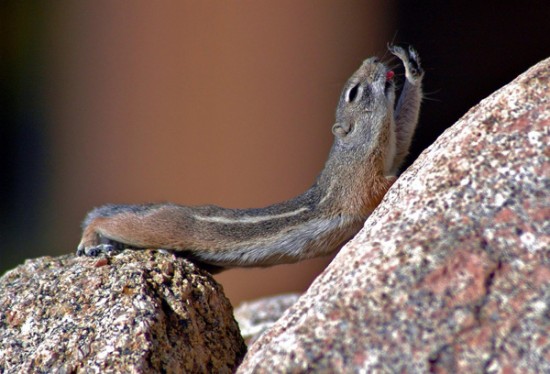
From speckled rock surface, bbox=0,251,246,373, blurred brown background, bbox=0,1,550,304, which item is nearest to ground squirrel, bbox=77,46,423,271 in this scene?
speckled rock surface, bbox=0,251,246,373

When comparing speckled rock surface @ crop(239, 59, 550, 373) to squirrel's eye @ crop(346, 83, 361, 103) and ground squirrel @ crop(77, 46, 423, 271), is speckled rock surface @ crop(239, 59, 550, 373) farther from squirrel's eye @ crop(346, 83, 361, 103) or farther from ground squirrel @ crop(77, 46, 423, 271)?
squirrel's eye @ crop(346, 83, 361, 103)

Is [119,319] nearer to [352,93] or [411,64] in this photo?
[352,93]

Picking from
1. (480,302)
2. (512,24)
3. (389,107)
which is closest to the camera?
(480,302)

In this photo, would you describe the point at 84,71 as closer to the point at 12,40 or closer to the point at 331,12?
the point at 12,40

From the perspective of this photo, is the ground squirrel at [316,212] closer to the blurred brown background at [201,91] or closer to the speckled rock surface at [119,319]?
the speckled rock surface at [119,319]


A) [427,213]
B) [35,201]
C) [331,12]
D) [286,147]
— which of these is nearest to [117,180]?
[35,201]

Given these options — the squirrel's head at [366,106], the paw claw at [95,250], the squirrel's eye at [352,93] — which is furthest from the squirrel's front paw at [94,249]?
the squirrel's eye at [352,93]
